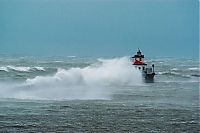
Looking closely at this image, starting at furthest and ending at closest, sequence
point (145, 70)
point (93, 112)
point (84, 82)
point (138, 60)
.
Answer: point (138, 60), point (145, 70), point (84, 82), point (93, 112)

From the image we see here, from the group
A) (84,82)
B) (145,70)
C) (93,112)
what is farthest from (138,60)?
(93,112)

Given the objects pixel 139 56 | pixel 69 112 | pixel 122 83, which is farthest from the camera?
pixel 139 56

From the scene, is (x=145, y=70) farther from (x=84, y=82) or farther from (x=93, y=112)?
(x=93, y=112)

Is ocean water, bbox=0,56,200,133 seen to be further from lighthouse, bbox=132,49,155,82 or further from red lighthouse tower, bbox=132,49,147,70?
red lighthouse tower, bbox=132,49,147,70

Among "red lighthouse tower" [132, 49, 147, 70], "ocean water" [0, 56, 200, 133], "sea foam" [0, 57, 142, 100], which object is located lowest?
"ocean water" [0, 56, 200, 133]

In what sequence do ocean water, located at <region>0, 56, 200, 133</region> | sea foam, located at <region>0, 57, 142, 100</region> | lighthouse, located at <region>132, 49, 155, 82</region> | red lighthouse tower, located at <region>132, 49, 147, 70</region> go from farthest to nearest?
red lighthouse tower, located at <region>132, 49, 147, 70</region> < lighthouse, located at <region>132, 49, 155, 82</region> < sea foam, located at <region>0, 57, 142, 100</region> < ocean water, located at <region>0, 56, 200, 133</region>

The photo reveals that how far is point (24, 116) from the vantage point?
1966 centimetres

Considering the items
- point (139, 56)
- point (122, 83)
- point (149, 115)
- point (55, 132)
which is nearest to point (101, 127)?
point (55, 132)

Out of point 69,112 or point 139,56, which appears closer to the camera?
point 69,112

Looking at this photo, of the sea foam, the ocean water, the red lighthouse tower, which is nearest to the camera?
the ocean water

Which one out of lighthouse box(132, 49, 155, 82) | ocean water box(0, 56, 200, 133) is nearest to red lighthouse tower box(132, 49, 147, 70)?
lighthouse box(132, 49, 155, 82)

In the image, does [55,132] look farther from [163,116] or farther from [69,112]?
[163,116]

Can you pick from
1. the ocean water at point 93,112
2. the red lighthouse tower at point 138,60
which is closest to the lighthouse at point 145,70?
the red lighthouse tower at point 138,60

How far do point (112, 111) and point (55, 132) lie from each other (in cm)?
542
